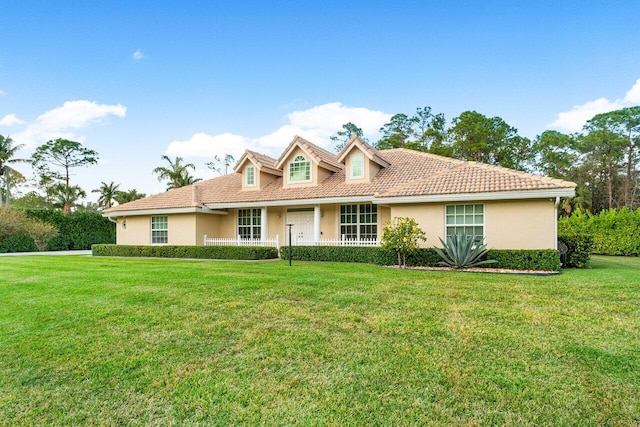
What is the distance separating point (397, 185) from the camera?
16297 millimetres

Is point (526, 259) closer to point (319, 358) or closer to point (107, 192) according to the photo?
point (319, 358)

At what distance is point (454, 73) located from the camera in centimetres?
1958

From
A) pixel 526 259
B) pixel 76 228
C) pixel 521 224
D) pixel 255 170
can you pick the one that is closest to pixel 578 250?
pixel 521 224

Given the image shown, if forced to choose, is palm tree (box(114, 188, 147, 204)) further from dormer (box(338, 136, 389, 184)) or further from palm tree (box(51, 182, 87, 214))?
dormer (box(338, 136, 389, 184))

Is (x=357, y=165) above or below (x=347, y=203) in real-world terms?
above

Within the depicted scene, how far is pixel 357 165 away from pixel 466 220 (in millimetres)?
6370

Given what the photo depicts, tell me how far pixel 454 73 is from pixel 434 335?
18674 mm

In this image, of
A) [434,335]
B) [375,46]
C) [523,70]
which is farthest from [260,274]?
[523,70]

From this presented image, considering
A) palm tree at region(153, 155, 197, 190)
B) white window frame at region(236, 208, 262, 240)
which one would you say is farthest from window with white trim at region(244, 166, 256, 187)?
palm tree at region(153, 155, 197, 190)

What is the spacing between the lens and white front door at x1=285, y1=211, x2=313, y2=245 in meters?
18.7

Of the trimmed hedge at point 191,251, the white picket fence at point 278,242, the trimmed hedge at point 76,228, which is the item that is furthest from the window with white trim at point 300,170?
the trimmed hedge at point 76,228

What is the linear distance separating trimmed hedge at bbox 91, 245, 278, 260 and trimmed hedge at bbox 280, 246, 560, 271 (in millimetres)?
1164

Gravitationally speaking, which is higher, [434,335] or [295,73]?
[295,73]

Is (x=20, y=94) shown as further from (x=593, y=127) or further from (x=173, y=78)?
(x=593, y=127)
